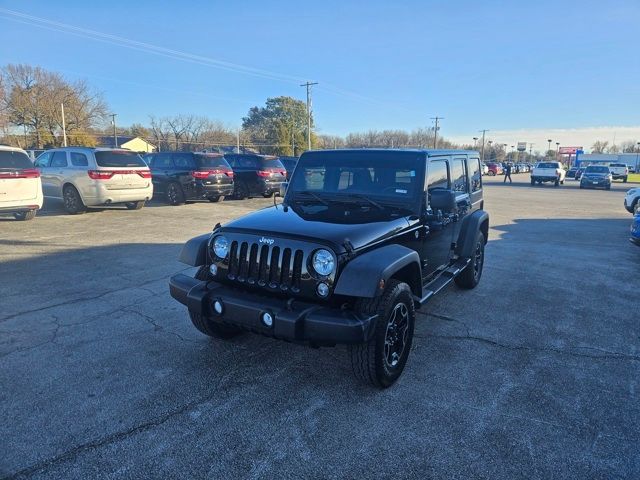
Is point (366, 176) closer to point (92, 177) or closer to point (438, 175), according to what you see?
point (438, 175)

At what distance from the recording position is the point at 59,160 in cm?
1190

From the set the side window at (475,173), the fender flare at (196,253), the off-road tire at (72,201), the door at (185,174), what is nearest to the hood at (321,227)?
the fender flare at (196,253)

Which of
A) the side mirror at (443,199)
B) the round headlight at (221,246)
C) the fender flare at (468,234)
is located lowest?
the fender flare at (468,234)

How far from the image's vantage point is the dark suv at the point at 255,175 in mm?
17016

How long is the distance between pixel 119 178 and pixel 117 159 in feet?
1.71

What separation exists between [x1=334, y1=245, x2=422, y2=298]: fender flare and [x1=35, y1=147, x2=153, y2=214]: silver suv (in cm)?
1017

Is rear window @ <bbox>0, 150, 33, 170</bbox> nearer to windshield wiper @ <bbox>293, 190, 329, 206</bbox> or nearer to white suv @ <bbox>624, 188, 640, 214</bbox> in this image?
windshield wiper @ <bbox>293, 190, 329, 206</bbox>

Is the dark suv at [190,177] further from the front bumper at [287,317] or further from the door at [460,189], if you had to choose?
the front bumper at [287,317]

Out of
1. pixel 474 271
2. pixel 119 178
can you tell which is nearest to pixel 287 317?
pixel 474 271

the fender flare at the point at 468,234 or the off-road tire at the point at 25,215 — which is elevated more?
the fender flare at the point at 468,234

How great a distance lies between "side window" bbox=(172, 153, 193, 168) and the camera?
48.2ft

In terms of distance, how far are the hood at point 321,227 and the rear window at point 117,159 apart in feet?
29.8

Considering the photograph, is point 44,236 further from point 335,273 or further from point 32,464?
point 335,273

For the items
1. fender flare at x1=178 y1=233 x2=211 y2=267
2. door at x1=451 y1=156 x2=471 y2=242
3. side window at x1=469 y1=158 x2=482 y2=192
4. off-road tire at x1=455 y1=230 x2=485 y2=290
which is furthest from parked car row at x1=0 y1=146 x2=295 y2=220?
fender flare at x1=178 y1=233 x2=211 y2=267
